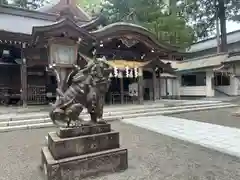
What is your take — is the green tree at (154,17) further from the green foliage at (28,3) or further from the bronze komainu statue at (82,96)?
the bronze komainu statue at (82,96)

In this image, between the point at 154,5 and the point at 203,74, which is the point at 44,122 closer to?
the point at 203,74

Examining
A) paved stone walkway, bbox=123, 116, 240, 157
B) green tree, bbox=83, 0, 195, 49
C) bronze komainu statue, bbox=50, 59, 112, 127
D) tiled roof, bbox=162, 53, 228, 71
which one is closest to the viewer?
bronze komainu statue, bbox=50, 59, 112, 127

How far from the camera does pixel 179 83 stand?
20250 millimetres

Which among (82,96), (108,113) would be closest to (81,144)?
(82,96)

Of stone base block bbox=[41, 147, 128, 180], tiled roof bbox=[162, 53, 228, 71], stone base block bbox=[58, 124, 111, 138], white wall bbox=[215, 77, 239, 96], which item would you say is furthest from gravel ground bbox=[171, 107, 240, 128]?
white wall bbox=[215, 77, 239, 96]

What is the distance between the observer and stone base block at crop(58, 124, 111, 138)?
326 centimetres

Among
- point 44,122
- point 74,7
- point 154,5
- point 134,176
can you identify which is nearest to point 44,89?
point 44,122

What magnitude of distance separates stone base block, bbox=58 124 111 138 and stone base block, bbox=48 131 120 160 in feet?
Result: 0.23

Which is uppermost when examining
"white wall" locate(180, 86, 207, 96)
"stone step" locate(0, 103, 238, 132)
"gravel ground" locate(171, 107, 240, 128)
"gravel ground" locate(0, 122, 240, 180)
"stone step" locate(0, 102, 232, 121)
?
"white wall" locate(180, 86, 207, 96)

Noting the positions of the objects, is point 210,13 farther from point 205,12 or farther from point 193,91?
point 193,91

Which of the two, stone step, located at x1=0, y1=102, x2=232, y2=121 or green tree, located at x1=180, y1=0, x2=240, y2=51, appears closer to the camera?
stone step, located at x1=0, y1=102, x2=232, y2=121

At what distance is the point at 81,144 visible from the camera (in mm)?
3270

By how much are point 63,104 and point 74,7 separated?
637 inches

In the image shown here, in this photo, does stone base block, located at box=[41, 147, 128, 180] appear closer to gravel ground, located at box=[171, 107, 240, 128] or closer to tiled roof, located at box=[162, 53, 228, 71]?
gravel ground, located at box=[171, 107, 240, 128]
